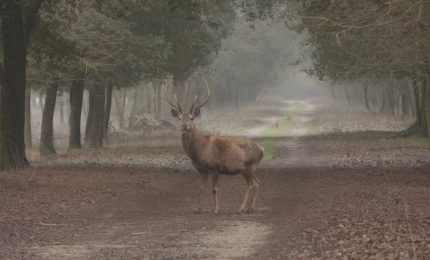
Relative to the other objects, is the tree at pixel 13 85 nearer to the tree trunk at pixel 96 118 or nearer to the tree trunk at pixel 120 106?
the tree trunk at pixel 96 118

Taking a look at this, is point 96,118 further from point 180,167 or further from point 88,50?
point 180,167

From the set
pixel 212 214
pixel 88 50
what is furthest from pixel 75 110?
pixel 212 214

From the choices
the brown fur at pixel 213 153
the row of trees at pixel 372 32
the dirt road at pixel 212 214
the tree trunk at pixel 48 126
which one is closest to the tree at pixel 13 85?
the dirt road at pixel 212 214

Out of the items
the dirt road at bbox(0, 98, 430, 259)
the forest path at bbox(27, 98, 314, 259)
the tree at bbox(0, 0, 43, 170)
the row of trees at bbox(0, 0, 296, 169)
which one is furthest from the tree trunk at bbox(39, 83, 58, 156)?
the forest path at bbox(27, 98, 314, 259)

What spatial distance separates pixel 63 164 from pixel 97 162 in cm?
128

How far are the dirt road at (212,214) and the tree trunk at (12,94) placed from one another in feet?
2.66

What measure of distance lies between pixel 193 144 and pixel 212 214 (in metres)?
1.46

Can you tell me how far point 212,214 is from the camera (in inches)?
653

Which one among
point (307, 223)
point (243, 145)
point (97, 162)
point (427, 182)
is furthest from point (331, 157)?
point (307, 223)

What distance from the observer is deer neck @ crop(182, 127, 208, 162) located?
1700 cm

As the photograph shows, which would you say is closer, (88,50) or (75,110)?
(88,50)

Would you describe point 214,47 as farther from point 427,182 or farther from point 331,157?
point 427,182

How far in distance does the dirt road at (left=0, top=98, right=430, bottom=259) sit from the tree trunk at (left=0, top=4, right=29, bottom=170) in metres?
0.81

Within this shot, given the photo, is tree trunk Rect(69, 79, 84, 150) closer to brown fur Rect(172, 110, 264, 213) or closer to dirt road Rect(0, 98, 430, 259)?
dirt road Rect(0, 98, 430, 259)
